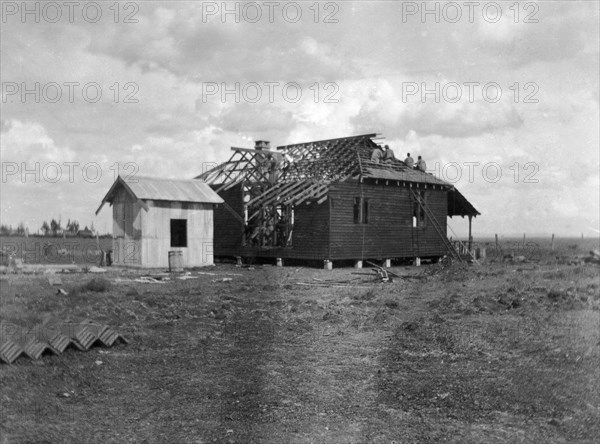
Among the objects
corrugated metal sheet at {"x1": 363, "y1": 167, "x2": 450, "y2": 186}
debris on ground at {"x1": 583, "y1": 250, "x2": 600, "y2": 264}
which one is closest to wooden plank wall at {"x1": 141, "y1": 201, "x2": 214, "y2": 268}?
corrugated metal sheet at {"x1": 363, "y1": 167, "x2": 450, "y2": 186}

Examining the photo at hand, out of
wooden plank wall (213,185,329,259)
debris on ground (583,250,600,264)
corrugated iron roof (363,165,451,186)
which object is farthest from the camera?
debris on ground (583,250,600,264)

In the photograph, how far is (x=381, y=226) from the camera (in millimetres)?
29547

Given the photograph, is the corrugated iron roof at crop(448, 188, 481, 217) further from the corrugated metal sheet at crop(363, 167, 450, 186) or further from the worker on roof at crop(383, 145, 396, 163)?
the worker on roof at crop(383, 145, 396, 163)

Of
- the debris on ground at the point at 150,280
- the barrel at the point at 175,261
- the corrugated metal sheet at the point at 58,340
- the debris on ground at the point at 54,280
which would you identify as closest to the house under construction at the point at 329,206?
the barrel at the point at 175,261

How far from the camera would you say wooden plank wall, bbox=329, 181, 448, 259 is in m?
27.6

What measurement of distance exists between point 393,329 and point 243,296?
5.71 meters

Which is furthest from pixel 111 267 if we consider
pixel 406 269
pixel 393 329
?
pixel 393 329

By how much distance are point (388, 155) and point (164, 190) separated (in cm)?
1235

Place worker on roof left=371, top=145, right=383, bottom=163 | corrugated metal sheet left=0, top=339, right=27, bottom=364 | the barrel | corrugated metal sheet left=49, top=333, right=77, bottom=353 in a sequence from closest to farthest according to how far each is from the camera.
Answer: corrugated metal sheet left=0, top=339, right=27, bottom=364 → corrugated metal sheet left=49, top=333, right=77, bottom=353 → the barrel → worker on roof left=371, top=145, right=383, bottom=163

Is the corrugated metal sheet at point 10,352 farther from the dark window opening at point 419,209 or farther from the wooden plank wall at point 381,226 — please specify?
the dark window opening at point 419,209

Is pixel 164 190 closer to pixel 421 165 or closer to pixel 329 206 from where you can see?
pixel 329 206

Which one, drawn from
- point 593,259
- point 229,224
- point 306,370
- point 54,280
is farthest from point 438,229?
point 306,370

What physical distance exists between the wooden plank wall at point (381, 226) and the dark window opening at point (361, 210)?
0.20 m

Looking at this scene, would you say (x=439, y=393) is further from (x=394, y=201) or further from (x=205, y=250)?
(x=394, y=201)
